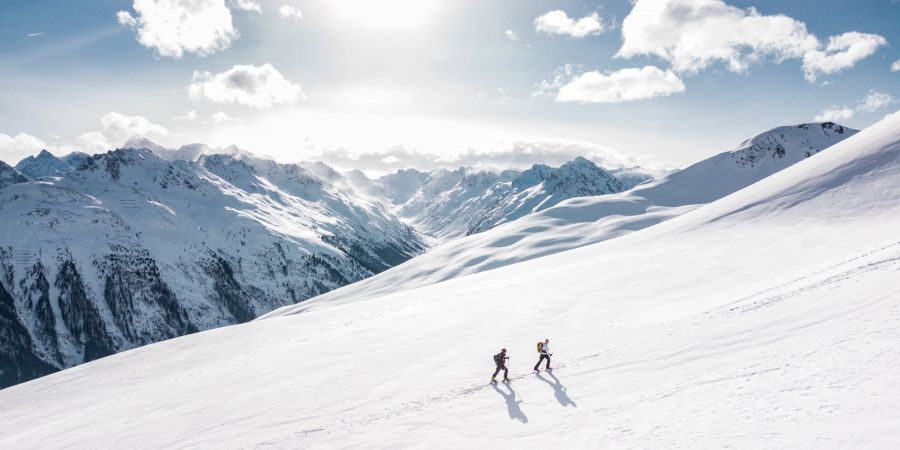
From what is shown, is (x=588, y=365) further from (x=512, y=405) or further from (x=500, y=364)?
(x=512, y=405)

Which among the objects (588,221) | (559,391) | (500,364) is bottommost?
(559,391)

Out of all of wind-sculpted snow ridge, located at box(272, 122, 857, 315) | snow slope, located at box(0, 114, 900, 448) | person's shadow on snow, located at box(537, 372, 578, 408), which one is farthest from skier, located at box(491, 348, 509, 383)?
wind-sculpted snow ridge, located at box(272, 122, 857, 315)

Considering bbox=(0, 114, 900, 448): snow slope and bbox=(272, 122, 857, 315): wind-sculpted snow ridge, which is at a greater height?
bbox=(272, 122, 857, 315): wind-sculpted snow ridge

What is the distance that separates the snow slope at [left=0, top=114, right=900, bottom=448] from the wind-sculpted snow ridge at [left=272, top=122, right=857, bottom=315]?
60631 millimetres

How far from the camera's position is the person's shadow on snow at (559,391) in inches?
618

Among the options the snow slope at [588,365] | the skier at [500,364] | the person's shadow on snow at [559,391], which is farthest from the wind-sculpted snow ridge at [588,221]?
the person's shadow on snow at [559,391]

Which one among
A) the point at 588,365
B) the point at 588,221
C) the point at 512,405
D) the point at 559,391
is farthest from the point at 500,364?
the point at 588,221

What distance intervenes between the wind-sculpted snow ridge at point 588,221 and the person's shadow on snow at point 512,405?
81498 mm

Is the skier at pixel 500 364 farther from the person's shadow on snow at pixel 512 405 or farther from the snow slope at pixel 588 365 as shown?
the snow slope at pixel 588 365

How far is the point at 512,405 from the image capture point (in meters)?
16.6

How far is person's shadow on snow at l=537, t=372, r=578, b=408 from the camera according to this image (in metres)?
15.7

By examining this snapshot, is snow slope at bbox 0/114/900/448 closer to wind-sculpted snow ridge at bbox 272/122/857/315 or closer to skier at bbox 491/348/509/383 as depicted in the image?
skier at bbox 491/348/509/383

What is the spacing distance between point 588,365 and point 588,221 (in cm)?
12171

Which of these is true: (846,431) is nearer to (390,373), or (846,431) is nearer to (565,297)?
(390,373)
